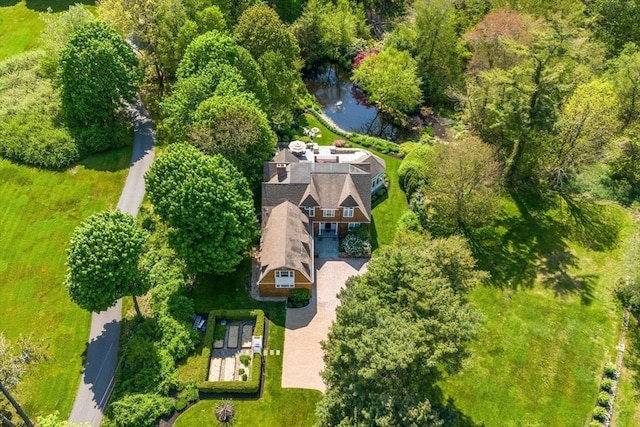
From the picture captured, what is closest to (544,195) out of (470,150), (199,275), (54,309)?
(470,150)

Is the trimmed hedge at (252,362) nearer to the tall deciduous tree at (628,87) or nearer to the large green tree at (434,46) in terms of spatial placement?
the large green tree at (434,46)

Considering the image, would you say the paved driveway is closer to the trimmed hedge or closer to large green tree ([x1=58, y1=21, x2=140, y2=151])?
the trimmed hedge

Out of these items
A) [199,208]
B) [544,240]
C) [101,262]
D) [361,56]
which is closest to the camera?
[101,262]

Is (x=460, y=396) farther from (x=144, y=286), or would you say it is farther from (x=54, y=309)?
(x=54, y=309)

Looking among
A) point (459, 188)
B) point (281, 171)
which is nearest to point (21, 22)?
point (281, 171)

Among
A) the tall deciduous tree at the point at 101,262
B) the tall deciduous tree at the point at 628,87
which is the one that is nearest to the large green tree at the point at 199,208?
the tall deciduous tree at the point at 101,262

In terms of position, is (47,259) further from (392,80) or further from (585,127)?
(585,127)

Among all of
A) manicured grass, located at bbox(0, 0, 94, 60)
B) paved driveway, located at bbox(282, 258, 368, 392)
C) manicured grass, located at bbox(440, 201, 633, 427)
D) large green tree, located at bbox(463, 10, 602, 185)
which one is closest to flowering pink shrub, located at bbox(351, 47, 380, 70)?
large green tree, located at bbox(463, 10, 602, 185)
